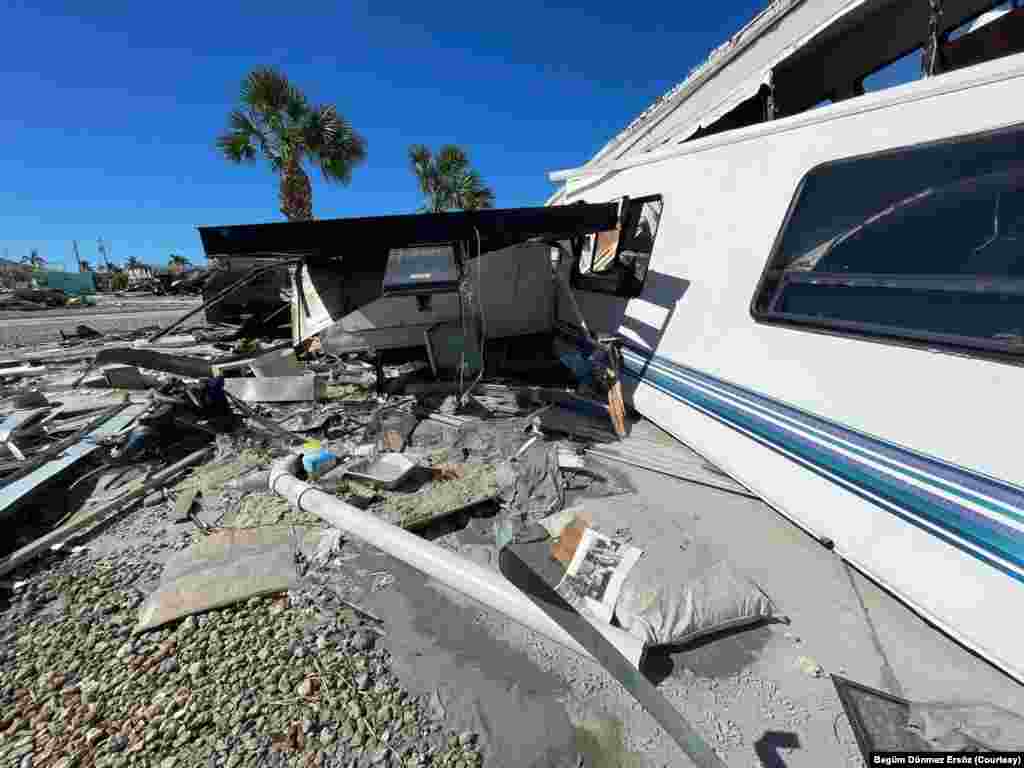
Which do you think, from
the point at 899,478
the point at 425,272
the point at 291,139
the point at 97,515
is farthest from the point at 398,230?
the point at 291,139

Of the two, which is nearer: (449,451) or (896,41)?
(896,41)

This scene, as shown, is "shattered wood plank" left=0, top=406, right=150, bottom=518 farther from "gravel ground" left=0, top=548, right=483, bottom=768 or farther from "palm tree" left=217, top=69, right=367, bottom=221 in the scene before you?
"palm tree" left=217, top=69, right=367, bottom=221

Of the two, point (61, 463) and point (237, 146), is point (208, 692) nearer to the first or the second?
point (61, 463)

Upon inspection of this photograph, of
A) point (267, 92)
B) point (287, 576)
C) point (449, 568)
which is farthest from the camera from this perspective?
point (267, 92)

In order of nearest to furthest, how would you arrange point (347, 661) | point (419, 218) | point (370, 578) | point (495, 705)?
point (495, 705) → point (347, 661) → point (370, 578) → point (419, 218)

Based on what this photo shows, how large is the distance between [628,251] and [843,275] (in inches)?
107

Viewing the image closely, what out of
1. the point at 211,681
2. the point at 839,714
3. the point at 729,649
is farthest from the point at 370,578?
the point at 839,714

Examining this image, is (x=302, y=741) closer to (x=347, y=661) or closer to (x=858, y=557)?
(x=347, y=661)

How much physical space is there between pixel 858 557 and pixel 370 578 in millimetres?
2984

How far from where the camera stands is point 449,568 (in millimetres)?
2395

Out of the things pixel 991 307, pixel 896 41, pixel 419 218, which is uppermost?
pixel 896 41

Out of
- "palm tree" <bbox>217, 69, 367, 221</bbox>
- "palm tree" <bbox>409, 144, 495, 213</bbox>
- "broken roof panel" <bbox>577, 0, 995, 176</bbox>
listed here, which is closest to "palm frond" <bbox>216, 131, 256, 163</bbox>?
"palm tree" <bbox>217, 69, 367, 221</bbox>

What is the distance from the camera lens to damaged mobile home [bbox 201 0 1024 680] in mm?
1977

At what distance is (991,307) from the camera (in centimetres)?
233
